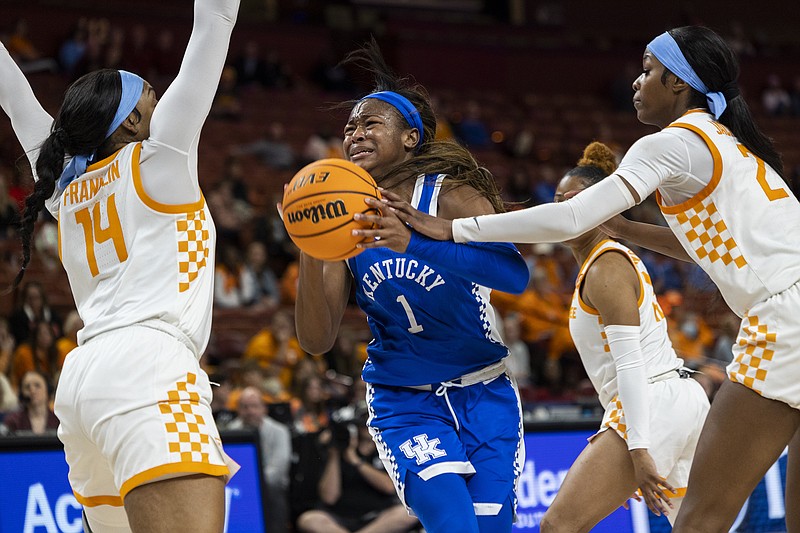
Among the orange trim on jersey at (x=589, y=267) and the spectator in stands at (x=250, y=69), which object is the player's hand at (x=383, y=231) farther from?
the spectator in stands at (x=250, y=69)

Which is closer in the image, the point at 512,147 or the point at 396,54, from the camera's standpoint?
the point at 512,147

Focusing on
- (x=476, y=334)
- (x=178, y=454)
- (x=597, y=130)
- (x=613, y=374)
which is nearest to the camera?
(x=178, y=454)

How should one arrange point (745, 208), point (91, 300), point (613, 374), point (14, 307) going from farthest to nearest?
point (14, 307), point (613, 374), point (745, 208), point (91, 300)

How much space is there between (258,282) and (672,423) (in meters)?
8.22

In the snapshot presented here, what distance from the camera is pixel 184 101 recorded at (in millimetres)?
3170

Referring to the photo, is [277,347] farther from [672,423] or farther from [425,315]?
[425,315]

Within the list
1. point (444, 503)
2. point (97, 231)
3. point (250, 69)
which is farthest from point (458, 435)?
point (250, 69)

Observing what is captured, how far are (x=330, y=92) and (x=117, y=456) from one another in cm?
1544

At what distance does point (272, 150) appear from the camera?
1540 cm

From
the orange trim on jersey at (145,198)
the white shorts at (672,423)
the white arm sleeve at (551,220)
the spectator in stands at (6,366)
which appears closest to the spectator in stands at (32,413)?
the spectator in stands at (6,366)

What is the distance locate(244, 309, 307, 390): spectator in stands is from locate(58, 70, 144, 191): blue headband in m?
6.99

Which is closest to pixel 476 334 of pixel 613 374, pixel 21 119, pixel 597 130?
pixel 613 374

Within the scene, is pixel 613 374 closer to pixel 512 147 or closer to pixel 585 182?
pixel 585 182

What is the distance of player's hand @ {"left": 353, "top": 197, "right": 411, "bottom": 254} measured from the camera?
340 cm
